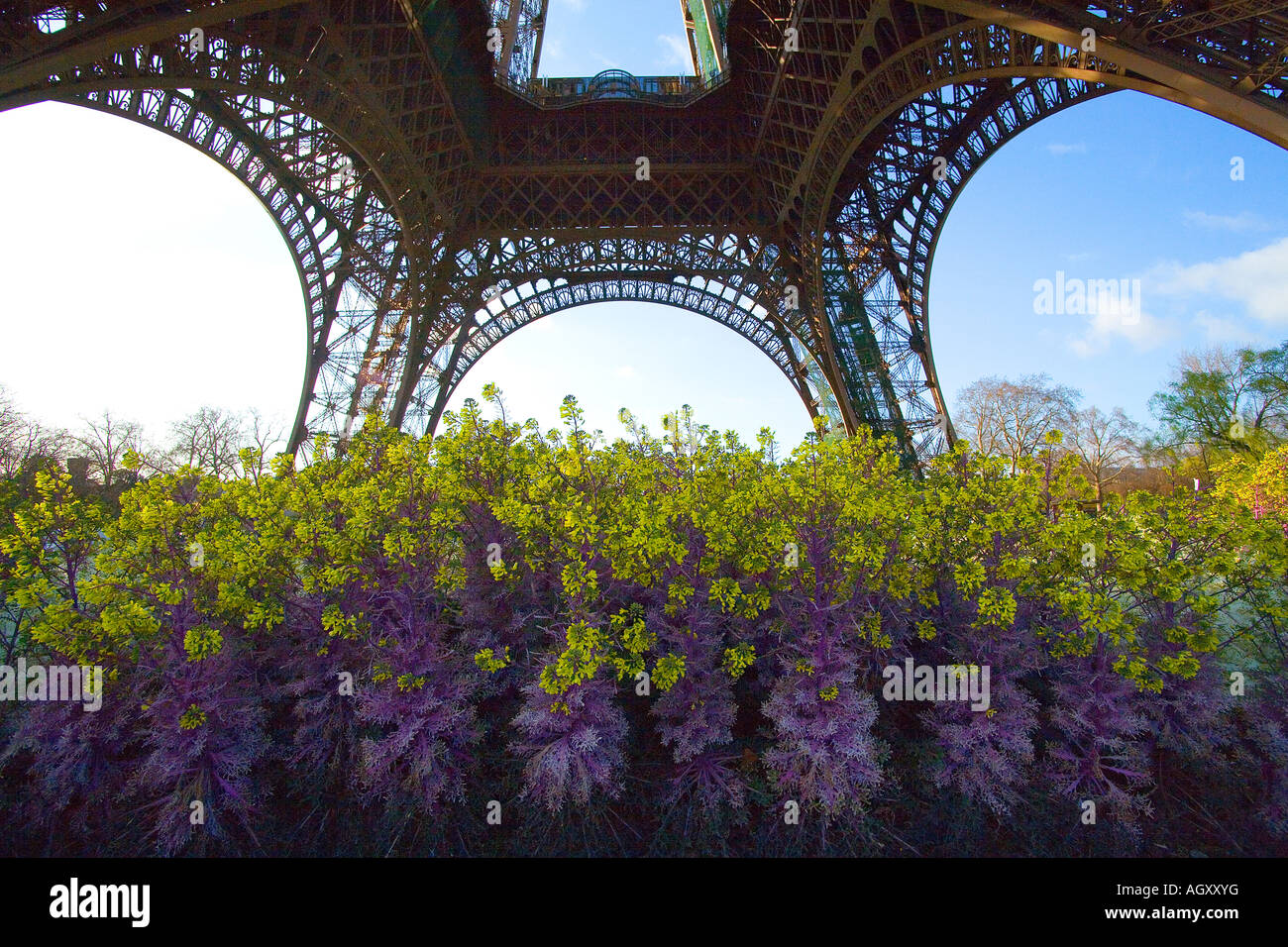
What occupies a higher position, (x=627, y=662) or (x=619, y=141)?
(x=619, y=141)

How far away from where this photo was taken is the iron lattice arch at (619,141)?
35.3 ft

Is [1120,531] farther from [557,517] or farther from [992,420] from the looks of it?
[992,420]

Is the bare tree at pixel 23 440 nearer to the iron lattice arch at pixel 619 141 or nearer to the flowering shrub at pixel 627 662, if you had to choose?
the iron lattice arch at pixel 619 141

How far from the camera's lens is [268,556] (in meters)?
8.34

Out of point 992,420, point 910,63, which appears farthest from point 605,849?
point 992,420

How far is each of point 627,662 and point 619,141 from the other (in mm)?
25203

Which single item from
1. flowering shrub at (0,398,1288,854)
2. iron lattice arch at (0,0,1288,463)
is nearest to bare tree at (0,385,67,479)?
iron lattice arch at (0,0,1288,463)

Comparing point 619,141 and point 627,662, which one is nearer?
point 627,662

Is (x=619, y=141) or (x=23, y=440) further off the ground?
(x=619, y=141)

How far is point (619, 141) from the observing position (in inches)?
1070

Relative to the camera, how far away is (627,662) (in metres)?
7.91

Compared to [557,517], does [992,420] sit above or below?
above

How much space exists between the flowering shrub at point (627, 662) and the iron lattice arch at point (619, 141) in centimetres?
706

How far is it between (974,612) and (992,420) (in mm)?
33884
